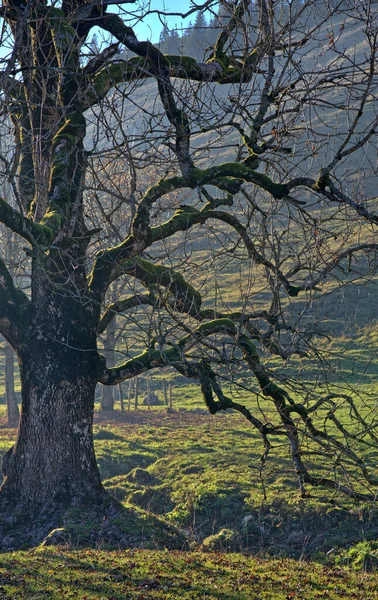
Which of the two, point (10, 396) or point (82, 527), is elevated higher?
point (10, 396)

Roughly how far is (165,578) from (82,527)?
9.69ft

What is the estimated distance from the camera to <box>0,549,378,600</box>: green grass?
8.04 metres

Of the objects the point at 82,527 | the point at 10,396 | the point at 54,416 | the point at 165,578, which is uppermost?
the point at 10,396

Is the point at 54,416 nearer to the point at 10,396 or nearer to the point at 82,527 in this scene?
the point at 82,527

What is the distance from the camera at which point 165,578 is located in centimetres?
888

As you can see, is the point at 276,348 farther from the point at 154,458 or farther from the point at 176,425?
the point at 176,425

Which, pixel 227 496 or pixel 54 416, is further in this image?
pixel 227 496

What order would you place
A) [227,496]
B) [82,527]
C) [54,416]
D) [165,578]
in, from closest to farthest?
[165,578], [82,527], [54,416], [227,496]

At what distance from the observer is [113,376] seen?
12938 millimetres

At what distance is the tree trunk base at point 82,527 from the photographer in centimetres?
1118

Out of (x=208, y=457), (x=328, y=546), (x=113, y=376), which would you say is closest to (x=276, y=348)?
(x=113, y=376)

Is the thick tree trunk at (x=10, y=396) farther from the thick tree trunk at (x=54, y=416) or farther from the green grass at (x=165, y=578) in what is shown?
the green grass at (x=165, y=578)

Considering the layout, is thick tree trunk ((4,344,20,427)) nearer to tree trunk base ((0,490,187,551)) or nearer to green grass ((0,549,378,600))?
tree trunk base ((0,490,187,551))

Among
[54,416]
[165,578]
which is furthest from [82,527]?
[165,578]
